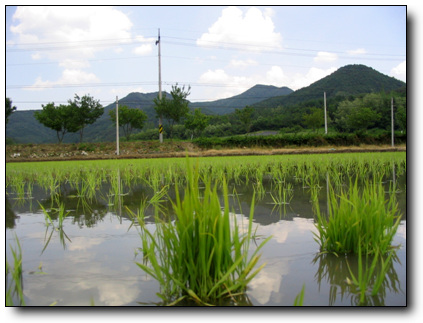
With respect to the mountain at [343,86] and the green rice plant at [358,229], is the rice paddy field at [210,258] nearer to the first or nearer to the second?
the green rice plant at [358,229]

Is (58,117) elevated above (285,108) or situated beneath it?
situated beneath

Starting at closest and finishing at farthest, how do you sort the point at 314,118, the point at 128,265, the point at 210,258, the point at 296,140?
1. the point at 210,258
2. the point at 128,265
3. the point at 296,140
4. the point at 314,118

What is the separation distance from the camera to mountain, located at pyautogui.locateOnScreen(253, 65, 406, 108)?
25914 mm

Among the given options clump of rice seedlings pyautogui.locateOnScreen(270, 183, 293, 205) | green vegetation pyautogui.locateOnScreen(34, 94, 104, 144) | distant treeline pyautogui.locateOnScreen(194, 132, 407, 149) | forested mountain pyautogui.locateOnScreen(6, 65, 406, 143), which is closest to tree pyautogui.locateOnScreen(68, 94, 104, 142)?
green vegetation pyautogui.locateOnScreen(34, 94, 104, 144)

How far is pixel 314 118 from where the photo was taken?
44125mm

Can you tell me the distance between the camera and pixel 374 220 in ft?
6.75

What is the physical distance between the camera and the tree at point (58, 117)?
107ft

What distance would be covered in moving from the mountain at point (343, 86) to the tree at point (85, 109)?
23099 millimetres

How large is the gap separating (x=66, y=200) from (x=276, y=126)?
44780 millimetres

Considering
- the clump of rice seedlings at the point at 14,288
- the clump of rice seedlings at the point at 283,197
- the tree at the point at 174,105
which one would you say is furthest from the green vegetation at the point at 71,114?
the clump of rice seedlings at the point at 14,288

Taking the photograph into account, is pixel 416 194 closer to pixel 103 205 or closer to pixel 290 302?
pixel 290 302

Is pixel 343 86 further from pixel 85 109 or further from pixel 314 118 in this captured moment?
pixel 85 109

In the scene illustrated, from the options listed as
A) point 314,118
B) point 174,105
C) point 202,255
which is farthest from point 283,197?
point 314,118

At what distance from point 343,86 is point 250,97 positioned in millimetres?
41437
